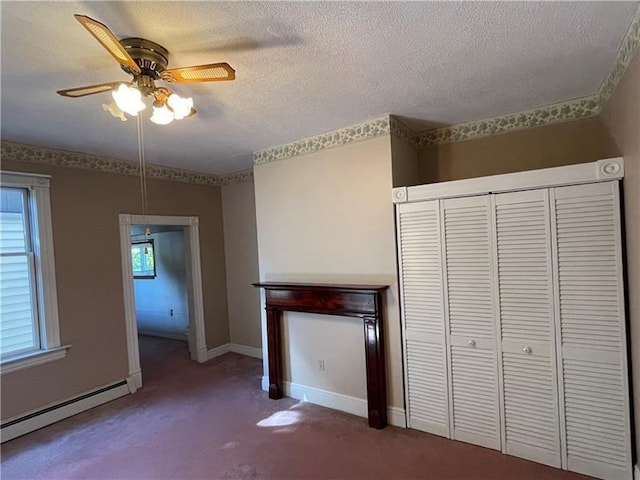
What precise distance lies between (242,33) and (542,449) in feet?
10.2

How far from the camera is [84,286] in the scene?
345cm

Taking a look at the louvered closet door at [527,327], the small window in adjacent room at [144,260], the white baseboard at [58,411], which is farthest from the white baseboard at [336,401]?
the small window in adjacent room at [144,260]

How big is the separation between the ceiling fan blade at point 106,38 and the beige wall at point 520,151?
2595mm

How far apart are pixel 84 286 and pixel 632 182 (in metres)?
4.44

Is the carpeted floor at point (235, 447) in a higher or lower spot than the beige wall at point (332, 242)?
lower

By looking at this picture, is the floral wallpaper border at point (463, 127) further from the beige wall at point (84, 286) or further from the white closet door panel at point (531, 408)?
the white closet door panel at point (531, 408)

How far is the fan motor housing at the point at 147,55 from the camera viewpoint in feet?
5.35

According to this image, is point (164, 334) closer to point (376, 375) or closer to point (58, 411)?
point (58, 411)

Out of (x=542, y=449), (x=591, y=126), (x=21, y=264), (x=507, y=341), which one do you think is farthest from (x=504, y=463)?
(x=21, y=264)

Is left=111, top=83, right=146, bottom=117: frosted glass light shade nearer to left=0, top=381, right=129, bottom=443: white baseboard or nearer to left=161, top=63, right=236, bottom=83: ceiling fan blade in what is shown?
left=161, top=63, right=236, bottom=83: ceiling fan blade

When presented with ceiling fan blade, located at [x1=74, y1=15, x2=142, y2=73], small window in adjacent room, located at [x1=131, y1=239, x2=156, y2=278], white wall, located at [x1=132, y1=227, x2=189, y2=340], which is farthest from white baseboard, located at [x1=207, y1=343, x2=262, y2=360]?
ceiling fan blade, located at [x1=74, y1=15, x2=142, y2=73]

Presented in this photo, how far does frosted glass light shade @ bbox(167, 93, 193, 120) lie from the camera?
66.2 inches

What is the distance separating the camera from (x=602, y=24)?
Answer: 1.65m

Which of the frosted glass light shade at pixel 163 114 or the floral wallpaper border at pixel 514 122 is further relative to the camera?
the floral wallpaper border at pixel 514 122
